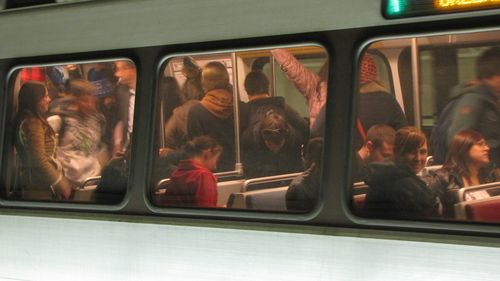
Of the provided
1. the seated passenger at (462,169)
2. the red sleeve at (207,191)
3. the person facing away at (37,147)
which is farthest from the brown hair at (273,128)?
the person facing away at (37,147)

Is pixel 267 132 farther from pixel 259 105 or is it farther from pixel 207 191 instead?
pixel 207 191

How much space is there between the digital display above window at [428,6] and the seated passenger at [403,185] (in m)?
0.48

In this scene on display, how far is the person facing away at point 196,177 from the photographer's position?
3066mm

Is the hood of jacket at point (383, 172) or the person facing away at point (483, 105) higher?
the person facing away at point (483, 105)

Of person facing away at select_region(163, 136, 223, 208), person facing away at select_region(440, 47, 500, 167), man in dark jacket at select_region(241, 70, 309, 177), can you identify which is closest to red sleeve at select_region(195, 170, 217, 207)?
person facing away at select_region(163, 136, 223, 208)

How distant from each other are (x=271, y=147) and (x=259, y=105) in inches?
8.1

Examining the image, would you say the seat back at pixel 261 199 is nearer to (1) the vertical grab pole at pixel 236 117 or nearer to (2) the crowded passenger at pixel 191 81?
(1) the vertical grab pole at pixel 236 117

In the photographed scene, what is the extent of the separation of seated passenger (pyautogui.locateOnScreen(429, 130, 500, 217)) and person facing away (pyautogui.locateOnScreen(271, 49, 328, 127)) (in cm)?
58

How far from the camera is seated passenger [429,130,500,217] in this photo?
8.14 feet

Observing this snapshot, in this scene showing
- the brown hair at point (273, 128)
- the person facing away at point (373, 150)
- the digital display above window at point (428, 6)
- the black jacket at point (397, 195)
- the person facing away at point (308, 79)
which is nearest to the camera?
the digital display above window at point (428, 6)

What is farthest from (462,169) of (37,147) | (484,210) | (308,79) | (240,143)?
(37,147)

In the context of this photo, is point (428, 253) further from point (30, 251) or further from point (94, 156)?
point (30, 251)

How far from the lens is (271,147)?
9.56ft

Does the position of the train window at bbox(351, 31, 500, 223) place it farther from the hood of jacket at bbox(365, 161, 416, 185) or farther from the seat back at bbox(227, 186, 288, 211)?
the seat back at bbox(227, 186, 288, 211)
